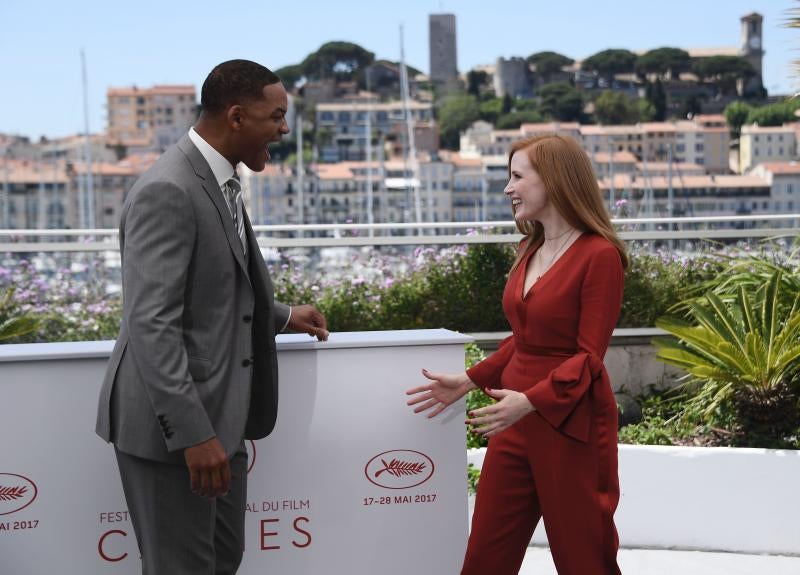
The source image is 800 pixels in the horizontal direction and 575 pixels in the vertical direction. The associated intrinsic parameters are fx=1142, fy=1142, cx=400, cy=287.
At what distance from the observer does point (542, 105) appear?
92.8 metres

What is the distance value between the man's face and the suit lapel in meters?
0.08

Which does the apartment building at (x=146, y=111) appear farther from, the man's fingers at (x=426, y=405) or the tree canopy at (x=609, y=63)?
the man's fingers at (x=426, y=405)

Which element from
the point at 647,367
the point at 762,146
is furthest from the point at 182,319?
the point at 762,146

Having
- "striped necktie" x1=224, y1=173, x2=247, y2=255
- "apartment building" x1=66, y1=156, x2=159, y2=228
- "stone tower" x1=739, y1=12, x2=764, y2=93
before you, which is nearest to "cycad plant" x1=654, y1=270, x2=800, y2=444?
"striped necktie" x1=224, y1=173, x2=247, y2=255

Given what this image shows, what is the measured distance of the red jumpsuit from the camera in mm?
2516

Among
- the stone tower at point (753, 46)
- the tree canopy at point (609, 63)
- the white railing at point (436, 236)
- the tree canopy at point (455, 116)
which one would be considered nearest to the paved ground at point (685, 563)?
the white railing at point (436, 236)

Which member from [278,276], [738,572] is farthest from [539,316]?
[278,276]

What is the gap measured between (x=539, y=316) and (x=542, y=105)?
92.1 meters

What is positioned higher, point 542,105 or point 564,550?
point 542,105

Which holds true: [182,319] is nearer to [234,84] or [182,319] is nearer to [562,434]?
[234,84]

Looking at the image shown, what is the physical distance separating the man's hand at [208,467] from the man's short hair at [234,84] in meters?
0.69

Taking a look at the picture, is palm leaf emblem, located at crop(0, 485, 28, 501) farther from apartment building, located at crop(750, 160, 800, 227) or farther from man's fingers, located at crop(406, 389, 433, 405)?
apartment building, located at crop(750, 160, 800, 227)

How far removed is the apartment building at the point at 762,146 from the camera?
7975cm

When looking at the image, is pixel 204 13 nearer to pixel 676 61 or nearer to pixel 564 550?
pixel 676 61
